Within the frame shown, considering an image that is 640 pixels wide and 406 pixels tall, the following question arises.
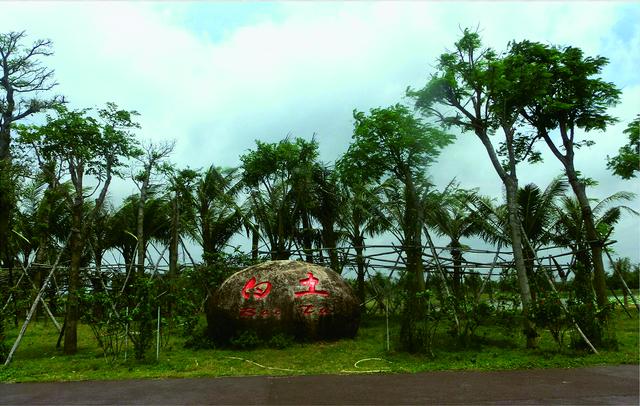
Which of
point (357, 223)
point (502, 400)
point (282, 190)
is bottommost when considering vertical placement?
point (502, 400)

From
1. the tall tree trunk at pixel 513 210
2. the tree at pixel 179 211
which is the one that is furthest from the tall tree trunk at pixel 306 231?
the tall tree trunk at pixel 513 210

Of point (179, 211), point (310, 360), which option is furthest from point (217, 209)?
point (310, 360)

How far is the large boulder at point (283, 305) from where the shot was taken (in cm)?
1264

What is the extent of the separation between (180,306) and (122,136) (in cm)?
482

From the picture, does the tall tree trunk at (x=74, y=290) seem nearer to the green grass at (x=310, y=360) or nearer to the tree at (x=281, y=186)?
the green grass at (x=310, y=360)

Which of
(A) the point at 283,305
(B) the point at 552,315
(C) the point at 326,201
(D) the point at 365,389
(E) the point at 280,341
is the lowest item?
(D) the point at 365,389

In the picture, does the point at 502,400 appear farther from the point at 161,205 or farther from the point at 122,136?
the point at 161,205

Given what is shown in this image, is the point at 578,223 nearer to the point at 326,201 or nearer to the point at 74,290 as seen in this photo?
the point at 326,201

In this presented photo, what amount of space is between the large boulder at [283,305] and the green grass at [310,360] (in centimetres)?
52

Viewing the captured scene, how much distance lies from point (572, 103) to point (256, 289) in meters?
11.1

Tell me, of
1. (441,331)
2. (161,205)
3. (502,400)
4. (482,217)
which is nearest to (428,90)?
(441,331)

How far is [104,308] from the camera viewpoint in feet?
38.7

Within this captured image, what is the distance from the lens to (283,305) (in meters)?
12.7

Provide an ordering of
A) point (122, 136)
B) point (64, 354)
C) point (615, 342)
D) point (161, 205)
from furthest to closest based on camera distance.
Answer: point (161, 205) → point (122, 136) → point (64, 354) → point (615, 342)
